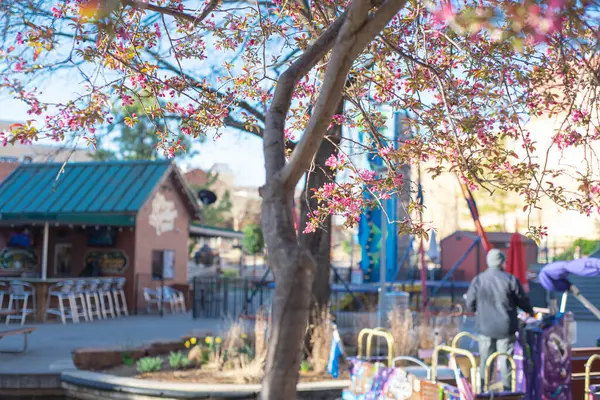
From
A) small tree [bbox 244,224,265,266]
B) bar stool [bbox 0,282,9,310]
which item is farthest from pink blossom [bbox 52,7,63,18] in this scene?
small tree [bbox 244,224,265,266]

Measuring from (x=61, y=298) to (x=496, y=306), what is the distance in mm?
13932

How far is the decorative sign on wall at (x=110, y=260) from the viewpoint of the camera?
76.2 ft

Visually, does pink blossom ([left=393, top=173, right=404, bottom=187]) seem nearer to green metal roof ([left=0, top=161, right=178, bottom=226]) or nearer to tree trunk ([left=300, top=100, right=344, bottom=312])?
tree trunk ([left=300, top=100, right=344, bottom=312])

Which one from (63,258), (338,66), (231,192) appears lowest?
(63,258)

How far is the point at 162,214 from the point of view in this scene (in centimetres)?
2489

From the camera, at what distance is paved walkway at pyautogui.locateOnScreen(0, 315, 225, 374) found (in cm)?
1204

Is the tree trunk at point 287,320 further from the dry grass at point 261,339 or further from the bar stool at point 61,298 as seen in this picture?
the bar stool at point 61,298

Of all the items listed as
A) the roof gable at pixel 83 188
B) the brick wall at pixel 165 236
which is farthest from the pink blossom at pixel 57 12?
the brick wall at pixel 165 236

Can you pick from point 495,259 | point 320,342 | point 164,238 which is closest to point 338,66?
point 495,259

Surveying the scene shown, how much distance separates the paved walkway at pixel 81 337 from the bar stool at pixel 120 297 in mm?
656

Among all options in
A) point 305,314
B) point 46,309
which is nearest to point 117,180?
point 46,309

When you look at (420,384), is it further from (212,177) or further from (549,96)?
(212,177)

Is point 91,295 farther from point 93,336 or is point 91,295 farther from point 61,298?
point 93,336

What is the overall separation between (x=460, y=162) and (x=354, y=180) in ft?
2.87
